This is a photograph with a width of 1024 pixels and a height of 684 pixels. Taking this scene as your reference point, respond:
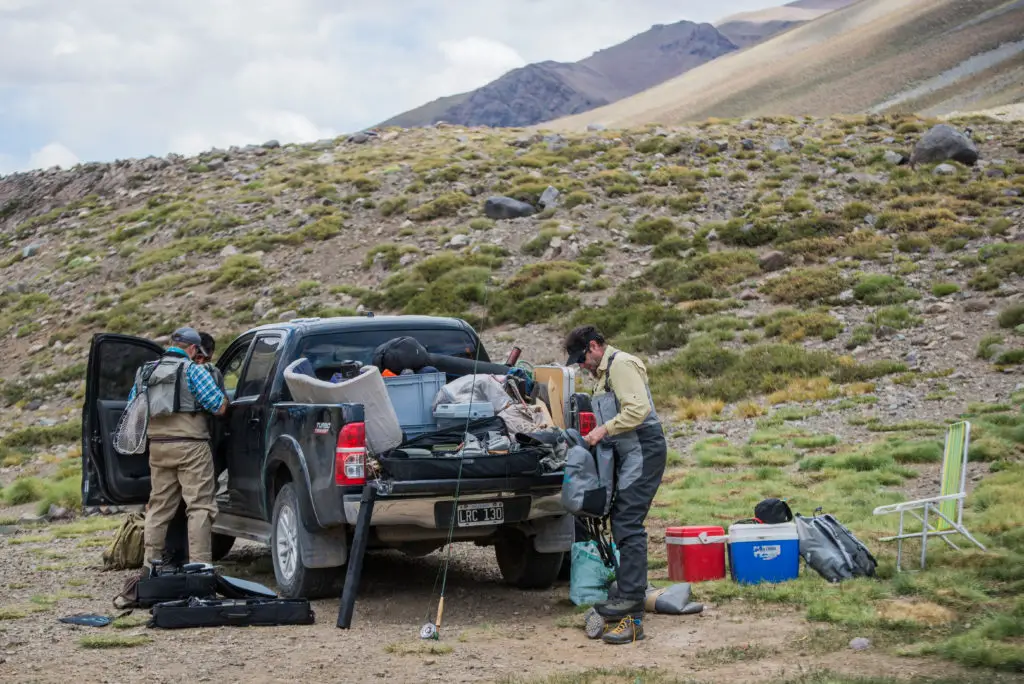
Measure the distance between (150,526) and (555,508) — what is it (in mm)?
3345

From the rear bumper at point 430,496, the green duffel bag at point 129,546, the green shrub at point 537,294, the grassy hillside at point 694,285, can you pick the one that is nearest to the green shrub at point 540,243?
the grassy hillside at point 694,285

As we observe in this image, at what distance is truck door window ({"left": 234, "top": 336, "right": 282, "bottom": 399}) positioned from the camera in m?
8.89

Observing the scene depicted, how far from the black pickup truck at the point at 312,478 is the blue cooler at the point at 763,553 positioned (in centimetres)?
121

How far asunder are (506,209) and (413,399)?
1098 inches

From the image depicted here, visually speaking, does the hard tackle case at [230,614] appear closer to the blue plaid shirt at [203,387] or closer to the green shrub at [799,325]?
the blue plaid shirt at [203,387]

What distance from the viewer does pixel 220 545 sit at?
10492 mm

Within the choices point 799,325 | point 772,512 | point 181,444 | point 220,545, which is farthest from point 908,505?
point 799,325

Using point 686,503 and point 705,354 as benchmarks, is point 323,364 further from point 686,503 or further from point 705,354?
point 705,354

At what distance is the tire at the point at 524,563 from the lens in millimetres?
8711

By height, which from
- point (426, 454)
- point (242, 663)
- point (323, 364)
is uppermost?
point (323, 364)

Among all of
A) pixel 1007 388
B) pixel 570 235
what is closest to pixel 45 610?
pixel 1007 388

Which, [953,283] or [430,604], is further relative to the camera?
[953,283]

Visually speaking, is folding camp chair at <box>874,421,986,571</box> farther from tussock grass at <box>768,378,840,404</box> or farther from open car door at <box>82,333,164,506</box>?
tussock grass at <box>768,378,840,404</box>

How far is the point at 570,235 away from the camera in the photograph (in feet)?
105
